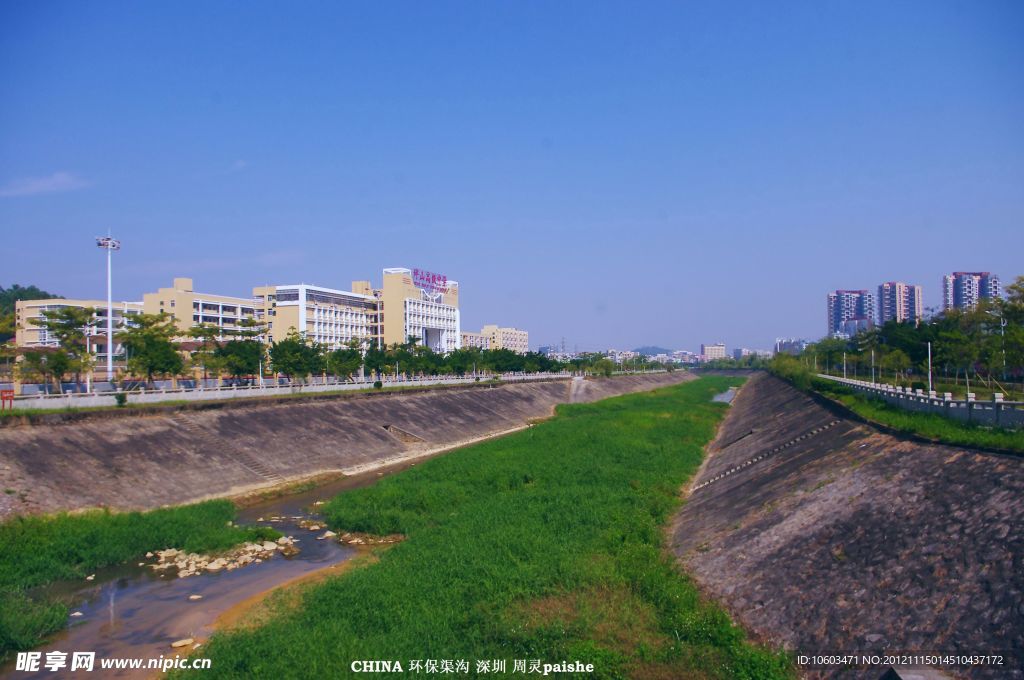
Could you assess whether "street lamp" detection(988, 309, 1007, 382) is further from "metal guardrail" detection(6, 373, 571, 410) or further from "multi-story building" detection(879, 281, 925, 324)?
"multi-story building" detection(879, 281, 925, 324)

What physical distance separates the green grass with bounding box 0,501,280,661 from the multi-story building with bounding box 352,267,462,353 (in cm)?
8076

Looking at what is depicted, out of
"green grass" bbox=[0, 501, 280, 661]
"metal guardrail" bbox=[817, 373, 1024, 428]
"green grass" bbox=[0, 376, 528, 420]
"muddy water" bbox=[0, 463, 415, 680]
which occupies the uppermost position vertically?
"metal guardrail" bbox=[817, 373, 1024, 428]

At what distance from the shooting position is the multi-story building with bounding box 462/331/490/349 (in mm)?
176000

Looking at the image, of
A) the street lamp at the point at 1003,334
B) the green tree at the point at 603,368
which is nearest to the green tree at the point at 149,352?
the street lamp at the point at 1003,334

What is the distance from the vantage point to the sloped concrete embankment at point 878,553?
34.4 feet

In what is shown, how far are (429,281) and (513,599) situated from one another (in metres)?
104

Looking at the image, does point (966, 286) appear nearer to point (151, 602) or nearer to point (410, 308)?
point (410, 308)

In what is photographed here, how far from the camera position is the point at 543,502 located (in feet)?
77.8

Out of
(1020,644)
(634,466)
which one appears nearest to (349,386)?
(634,466)

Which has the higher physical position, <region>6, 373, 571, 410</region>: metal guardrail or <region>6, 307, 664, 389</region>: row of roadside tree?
<region>6, 307, 664, 389</region>: row of roadside tree

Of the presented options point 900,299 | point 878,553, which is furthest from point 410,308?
point 900,299

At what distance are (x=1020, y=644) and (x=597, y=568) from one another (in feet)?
27.5

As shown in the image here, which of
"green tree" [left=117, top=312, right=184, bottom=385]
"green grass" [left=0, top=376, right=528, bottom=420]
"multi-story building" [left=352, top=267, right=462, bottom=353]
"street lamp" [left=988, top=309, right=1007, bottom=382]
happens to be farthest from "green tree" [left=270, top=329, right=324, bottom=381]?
"street lamp" [left=988, top=309, right=1007, bottom=382]

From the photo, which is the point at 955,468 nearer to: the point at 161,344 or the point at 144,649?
the point at 144,649
